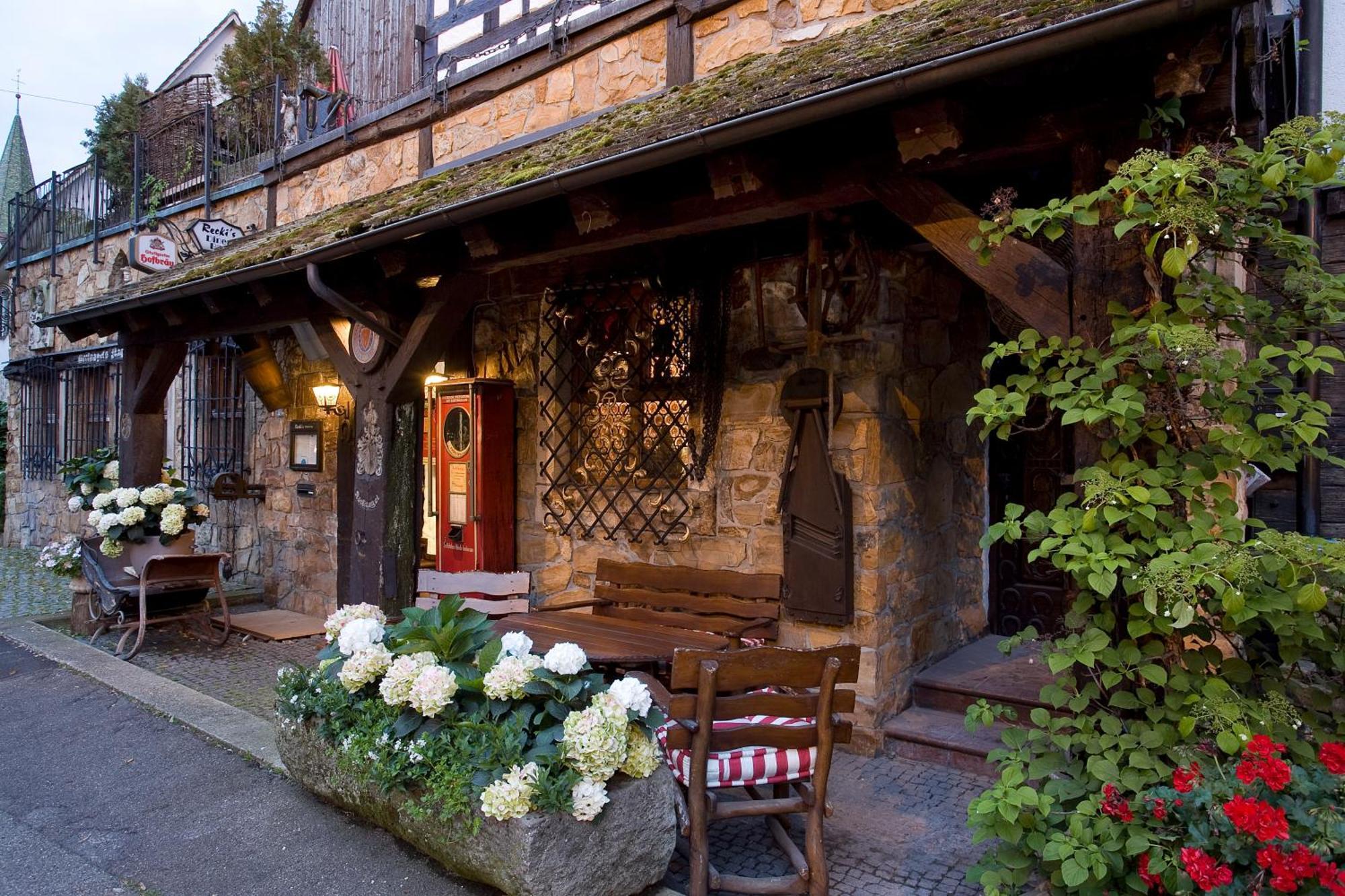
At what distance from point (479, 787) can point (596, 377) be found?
10.2 ft

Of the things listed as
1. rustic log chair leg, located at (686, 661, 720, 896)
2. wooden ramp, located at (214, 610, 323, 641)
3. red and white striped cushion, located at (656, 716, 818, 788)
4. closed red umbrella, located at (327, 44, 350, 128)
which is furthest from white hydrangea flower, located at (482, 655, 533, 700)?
closed red umbrella, located at (327, 44, 350, 128)

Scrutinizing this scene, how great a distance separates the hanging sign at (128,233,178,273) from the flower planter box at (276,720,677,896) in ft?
22.2

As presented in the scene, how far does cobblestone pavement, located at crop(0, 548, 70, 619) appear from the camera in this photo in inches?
300

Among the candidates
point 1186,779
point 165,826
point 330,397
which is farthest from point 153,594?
point 1186,779

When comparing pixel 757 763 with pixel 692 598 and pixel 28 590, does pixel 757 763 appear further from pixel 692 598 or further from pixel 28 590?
pixel 28 590

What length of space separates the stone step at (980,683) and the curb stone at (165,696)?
3.20 meters

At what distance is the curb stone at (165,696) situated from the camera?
13.8 ft

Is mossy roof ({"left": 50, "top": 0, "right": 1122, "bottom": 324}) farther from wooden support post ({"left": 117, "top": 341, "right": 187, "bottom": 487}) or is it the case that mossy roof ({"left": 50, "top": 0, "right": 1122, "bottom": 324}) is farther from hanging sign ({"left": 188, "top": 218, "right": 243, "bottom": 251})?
hanging sign ({"left": 188, "top": 218, "right": 243, "bottom": 251})

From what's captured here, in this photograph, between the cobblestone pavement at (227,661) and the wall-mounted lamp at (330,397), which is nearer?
the cobblestone pavement at (227,661)

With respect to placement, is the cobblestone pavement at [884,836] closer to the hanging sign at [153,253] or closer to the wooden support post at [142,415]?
the wooden support post at [142,415]

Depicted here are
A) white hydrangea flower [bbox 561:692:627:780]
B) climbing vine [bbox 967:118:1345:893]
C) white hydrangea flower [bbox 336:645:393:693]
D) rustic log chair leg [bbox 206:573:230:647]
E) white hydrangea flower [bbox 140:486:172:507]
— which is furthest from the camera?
white hydrangea flower [bbox 140:486:172:507]

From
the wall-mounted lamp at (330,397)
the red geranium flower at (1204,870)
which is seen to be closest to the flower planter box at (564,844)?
the red geranium flower at (1204,870)

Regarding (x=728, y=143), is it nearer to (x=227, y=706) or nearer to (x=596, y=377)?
(x=596, y=377)

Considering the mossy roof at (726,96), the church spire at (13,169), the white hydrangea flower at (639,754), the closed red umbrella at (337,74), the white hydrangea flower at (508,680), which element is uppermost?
the church spire at (13,169)
